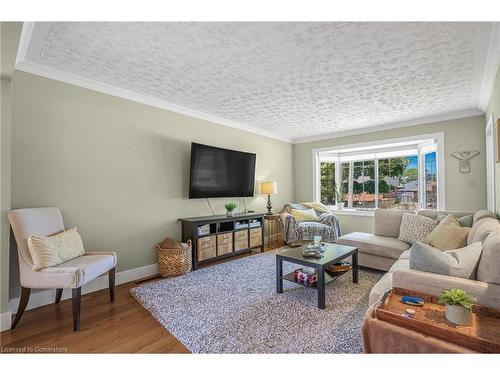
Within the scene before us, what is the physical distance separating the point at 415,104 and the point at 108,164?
4355 mm

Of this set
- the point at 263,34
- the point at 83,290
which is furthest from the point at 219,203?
the point at 263,34

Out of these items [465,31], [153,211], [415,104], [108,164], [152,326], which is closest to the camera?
[465,31]

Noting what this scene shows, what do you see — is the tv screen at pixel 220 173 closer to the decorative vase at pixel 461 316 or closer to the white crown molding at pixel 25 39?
the white crown molding at pixel 25 39

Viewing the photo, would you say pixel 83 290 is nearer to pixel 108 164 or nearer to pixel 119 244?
pixel 119 244

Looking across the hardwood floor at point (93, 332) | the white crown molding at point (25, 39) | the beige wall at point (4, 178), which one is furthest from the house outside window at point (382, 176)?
the beige wall at point (4, 178)

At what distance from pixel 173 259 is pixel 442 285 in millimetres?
2760

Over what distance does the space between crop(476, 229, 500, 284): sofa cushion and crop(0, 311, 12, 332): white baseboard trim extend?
140 inches

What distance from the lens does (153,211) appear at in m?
3.34

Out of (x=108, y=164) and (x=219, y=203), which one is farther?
(x=219, y=203)

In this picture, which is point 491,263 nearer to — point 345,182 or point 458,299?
point 458,299

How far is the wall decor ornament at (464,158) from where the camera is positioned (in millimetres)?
3869

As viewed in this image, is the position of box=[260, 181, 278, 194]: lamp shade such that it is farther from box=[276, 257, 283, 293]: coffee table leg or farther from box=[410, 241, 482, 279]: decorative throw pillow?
box=[410, 241, 482, 279]: decorative throw pillow

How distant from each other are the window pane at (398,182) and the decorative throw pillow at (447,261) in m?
3.52

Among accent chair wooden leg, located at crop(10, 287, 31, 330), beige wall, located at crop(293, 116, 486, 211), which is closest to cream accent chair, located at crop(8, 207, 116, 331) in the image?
accent chair wooden leg, located at crop(10, 287, 31, 330)
